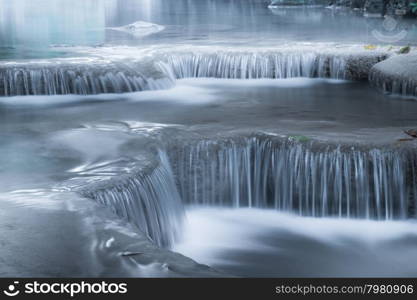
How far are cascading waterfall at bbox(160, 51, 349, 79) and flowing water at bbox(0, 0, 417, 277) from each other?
53.8 inches

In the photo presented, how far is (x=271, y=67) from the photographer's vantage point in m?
14.7

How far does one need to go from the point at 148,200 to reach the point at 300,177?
6.42ft

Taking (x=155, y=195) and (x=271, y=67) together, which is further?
(x=271, y=67)

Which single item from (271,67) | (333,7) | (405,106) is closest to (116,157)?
(405,106)

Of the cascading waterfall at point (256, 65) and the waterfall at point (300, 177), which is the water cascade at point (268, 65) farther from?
the waterfall at point (300, 177)

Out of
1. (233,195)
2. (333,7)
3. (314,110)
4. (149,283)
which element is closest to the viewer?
(149,283)

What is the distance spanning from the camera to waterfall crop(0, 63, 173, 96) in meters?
12.6

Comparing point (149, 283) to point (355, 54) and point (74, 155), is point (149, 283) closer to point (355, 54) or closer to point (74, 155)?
point (74, 155)

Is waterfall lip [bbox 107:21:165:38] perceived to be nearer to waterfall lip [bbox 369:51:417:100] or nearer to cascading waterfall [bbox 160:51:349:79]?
cascading waterfall [bbox 160:51:349:79]

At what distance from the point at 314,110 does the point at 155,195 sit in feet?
14.7

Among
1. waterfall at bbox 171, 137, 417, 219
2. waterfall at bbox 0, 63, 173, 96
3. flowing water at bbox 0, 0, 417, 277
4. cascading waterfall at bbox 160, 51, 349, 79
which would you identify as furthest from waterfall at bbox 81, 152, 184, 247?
cascading waterfall at bbox 160, 51, 349, 79

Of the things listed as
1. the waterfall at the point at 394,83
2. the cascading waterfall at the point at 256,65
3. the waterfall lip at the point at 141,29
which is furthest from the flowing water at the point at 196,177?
the waterfall lip at the point at 141,29

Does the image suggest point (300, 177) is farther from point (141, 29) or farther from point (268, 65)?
point (141, 29)

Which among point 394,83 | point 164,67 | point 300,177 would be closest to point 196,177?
point 300,177
